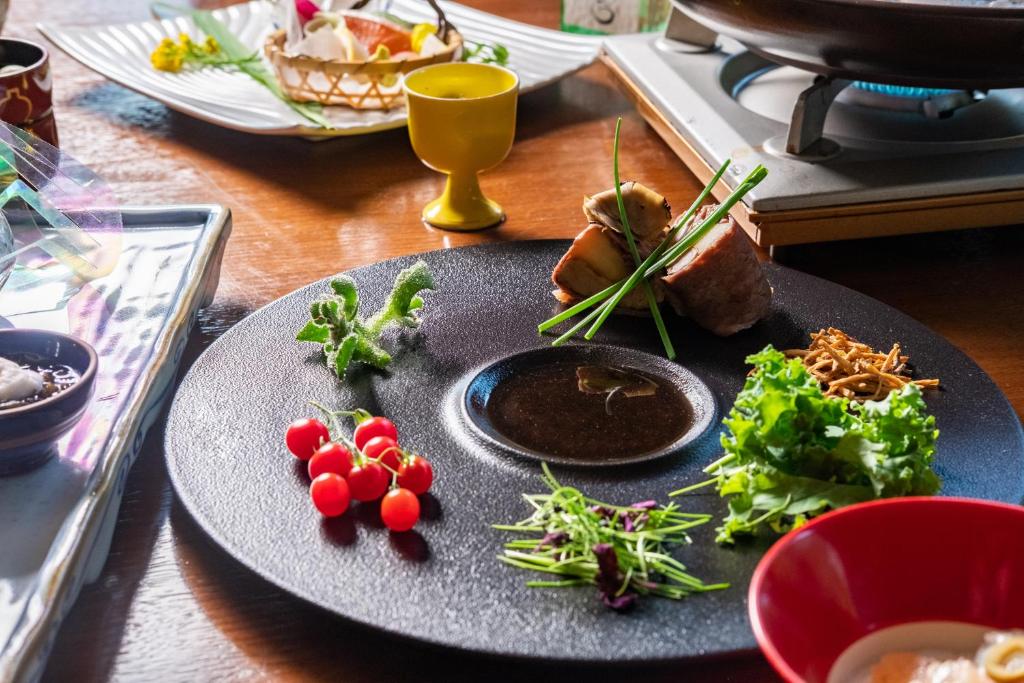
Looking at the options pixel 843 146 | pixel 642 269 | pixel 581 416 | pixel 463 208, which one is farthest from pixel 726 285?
pixel 463 208

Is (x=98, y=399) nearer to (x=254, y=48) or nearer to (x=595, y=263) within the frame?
(x=595, y=263)

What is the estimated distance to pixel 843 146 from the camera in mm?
1242

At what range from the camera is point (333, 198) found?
142 centimetres

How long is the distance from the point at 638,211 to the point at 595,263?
0.06 meters

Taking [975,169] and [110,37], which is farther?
[110,37]

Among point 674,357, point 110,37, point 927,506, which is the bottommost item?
point 110,37

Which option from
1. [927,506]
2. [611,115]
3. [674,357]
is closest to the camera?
[927,506]

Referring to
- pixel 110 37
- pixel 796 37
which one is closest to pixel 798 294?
pixel 796 37

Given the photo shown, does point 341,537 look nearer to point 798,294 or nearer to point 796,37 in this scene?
point 798,294

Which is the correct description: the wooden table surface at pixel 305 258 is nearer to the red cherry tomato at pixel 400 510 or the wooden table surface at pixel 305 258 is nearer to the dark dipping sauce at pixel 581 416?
the red cherry tomato at pixel 400 510

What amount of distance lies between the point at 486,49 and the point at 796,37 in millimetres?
762

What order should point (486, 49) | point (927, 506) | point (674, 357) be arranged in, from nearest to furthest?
1. point (927, 506)
2. point (674, 357)
3. point (486, 49)

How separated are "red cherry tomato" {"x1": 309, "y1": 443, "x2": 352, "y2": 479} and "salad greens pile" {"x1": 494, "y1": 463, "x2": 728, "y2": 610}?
12cm

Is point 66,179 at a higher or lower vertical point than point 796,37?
lower
